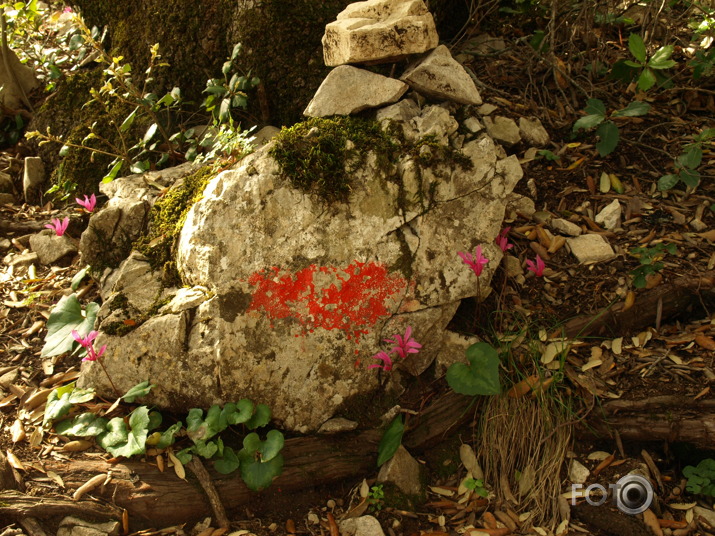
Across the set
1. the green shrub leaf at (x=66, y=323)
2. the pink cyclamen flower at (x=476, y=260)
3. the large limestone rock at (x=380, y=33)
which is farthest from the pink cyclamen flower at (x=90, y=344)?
the large limestone rock at (x=380, y=33)

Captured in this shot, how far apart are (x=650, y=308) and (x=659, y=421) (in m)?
0.57

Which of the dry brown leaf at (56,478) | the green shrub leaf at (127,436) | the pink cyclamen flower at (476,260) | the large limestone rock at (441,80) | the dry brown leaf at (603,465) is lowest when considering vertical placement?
the dry brown leaf at (603,465)

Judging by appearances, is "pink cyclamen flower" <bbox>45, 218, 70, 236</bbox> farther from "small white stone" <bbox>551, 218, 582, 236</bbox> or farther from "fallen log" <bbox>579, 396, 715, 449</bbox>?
"fallen log" <bbox>579, 396, 715, 449</bbox>

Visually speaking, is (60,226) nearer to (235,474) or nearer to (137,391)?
(137,391)

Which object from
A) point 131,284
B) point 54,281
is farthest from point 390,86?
point 54,281

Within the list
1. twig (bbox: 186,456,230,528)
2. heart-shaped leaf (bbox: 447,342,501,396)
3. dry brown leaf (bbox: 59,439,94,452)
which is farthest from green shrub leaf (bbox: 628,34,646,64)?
dry brown leaf (bbox: 59,439,94,452)

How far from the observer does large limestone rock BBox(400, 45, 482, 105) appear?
9.37 ft

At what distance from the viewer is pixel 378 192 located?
264 cm

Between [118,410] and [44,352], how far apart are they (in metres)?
0.43

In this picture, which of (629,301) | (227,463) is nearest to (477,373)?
(629,301)

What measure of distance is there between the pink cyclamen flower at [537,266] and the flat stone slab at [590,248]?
0.25m

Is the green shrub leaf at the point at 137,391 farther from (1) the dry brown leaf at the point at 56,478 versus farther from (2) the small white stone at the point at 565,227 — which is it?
(2) the small white stone at the point at 565,227

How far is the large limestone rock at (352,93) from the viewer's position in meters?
2.81

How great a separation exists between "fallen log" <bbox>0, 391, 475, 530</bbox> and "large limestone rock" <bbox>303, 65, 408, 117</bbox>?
4.45 ft
